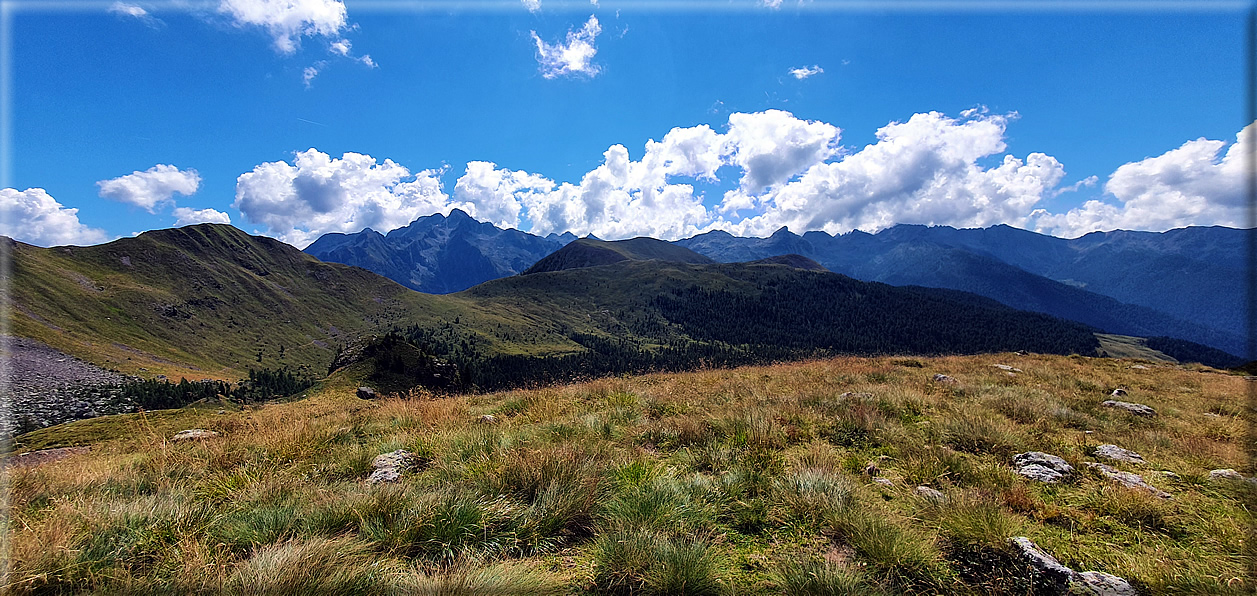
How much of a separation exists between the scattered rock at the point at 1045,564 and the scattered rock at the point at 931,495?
0.80 meters

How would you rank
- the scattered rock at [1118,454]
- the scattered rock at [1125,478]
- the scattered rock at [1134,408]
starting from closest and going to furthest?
1. the scattered rock at [1125,478]
2. the scattered rock at [1118,454]
3. the scattered rock at [1134,408]

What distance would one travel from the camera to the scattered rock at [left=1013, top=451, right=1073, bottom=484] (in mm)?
5879

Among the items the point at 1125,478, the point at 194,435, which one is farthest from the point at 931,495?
the point at 194,435

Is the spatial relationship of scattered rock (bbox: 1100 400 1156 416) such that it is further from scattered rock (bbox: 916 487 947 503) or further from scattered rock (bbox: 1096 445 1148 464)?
scattered rock (bbox: 916 487 947 503)

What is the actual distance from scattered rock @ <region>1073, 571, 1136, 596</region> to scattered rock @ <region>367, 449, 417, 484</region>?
278 inches

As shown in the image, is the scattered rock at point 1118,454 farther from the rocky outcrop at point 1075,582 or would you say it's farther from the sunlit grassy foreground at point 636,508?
the rocky outcrop at point 1075,582

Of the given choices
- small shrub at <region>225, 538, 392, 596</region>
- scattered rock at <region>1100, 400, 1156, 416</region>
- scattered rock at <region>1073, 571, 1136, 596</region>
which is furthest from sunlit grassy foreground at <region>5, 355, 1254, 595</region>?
scattered rock at <region>1100, 400, 1156, 416</region>

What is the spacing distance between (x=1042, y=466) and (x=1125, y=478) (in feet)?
2.78

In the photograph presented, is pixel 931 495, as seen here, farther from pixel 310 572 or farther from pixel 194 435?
pixel 194 435

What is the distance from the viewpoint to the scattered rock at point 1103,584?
3418 millimetres

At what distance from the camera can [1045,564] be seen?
3.59 meters

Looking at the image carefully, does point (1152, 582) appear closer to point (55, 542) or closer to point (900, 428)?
point (900, 428)

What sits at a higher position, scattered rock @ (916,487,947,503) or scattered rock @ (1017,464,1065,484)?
scattered rock @ (916,487,947,503)

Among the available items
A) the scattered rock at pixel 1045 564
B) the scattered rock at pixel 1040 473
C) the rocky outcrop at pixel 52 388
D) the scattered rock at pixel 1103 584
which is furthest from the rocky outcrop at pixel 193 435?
the rocky outcrop at pixel 52 388
